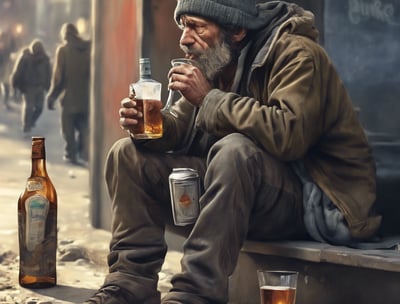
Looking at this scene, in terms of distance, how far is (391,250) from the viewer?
146 inches

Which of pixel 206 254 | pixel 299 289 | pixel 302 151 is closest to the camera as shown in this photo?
pixel 206 254

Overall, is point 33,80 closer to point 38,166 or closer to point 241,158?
point 38,166

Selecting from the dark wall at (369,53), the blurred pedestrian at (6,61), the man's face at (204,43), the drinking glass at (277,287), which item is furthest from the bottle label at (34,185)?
the blurred pedestrian at (6,61)

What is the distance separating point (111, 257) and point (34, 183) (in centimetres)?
73

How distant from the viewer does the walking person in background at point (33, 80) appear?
7812 mm

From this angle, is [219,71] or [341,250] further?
[219,71]

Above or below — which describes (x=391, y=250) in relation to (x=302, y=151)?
below

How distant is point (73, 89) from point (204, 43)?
3.80m

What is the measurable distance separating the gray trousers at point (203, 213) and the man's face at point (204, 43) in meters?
0.40

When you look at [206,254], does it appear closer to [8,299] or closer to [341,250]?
[341,250]

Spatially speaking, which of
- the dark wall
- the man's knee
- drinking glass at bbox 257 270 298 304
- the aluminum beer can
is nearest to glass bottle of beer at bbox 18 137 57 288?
the aluminum beer can

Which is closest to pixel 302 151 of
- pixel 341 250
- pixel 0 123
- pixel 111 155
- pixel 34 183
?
pixel 341 250

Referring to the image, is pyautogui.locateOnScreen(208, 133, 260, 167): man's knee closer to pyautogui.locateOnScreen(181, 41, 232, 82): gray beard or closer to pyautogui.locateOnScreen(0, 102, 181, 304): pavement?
pyautogui.locateOnScreen(181, 41, 232, 82): gray beard

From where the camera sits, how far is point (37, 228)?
442 centimetres
